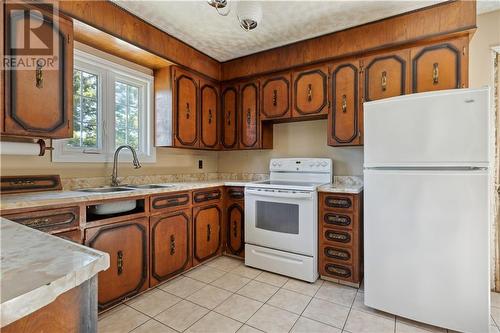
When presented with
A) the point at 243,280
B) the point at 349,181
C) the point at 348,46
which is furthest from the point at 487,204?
the point at 243,280

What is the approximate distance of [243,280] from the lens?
8.05 feet

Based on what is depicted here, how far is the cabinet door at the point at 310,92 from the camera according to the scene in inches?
107

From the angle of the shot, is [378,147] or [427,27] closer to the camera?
[378,147]

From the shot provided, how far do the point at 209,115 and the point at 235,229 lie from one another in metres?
1.46

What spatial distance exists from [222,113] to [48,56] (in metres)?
1.96

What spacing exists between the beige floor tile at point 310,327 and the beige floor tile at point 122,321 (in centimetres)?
107

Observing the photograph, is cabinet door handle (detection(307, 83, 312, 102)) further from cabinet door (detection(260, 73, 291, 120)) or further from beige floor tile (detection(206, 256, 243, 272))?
beige floor tile (detection(206, 256, 243, 272))

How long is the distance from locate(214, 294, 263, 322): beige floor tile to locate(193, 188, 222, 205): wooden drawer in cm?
100

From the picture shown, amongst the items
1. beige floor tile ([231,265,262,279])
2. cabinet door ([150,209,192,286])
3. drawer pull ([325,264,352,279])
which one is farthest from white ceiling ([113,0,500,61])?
beige floor tile ([231,265,262,279])

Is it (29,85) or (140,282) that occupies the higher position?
(29,85)

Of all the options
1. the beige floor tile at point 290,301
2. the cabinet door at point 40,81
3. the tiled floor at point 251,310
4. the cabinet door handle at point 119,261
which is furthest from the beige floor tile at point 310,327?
the cabinet door at point 40,81

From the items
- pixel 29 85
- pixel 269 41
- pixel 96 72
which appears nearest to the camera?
pixel 29 85

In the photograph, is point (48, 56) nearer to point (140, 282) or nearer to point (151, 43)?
point (151, 43)

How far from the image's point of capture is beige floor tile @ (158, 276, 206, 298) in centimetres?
221
